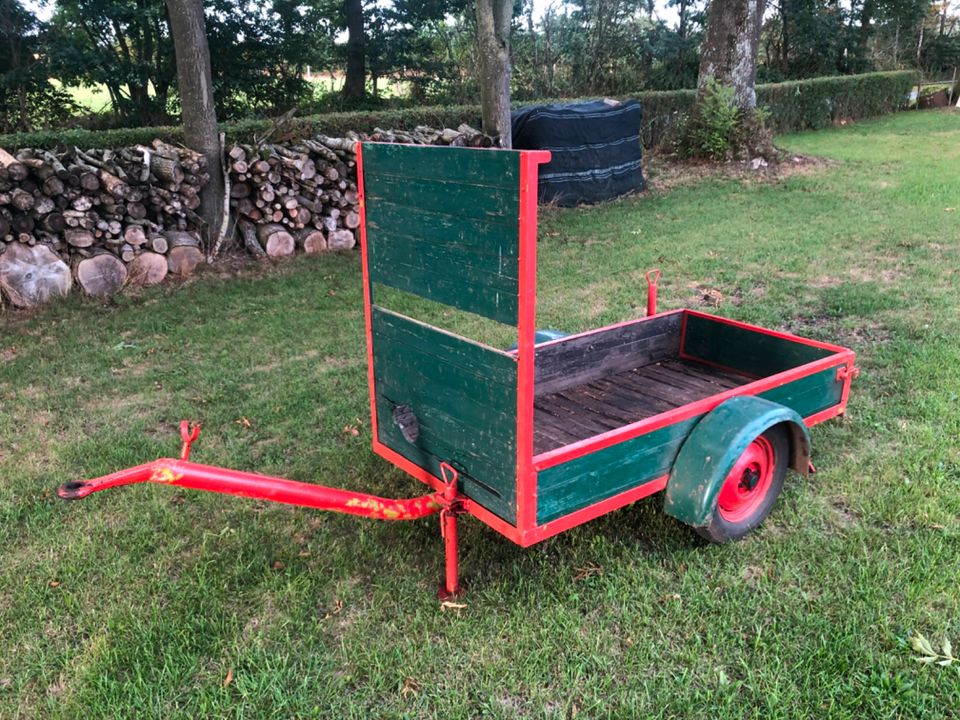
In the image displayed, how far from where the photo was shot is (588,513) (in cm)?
308

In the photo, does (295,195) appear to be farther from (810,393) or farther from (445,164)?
(810,393)

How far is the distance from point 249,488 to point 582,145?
994cm

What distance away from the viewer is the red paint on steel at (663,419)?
2877mm

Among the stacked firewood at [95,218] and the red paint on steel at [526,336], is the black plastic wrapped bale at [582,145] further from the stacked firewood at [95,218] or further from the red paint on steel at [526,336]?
the red paint on steel at [526,336]

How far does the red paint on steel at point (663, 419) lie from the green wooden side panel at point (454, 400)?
0.19 metres

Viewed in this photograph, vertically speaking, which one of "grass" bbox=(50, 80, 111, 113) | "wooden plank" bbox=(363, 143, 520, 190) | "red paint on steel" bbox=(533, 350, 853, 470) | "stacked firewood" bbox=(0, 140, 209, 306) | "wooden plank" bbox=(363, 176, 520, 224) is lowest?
"red paint on steel" bbox=(533, 350, 853, 470)

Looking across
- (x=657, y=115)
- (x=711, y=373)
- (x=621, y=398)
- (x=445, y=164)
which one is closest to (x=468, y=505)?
(x=445, y=164)

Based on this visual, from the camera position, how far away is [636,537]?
3.59 metres

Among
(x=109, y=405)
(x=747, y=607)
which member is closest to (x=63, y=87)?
(x=109, y=405)

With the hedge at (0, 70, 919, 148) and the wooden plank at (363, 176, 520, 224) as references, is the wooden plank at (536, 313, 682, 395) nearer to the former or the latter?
the wooden plank at (363, 176, 520, 224)

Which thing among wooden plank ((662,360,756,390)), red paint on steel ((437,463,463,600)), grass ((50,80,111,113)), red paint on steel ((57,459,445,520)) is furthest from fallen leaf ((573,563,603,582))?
grass ((50,80,111,113))

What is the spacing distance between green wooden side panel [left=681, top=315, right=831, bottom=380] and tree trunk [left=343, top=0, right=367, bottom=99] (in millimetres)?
15949

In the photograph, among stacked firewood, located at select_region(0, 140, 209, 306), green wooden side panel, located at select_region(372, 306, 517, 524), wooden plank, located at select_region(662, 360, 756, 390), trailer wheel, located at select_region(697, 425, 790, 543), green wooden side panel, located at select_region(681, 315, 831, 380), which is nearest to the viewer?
green wooden side panel, located at select_region(372, 306, 517, 524)

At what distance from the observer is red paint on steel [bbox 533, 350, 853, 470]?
113 inches
